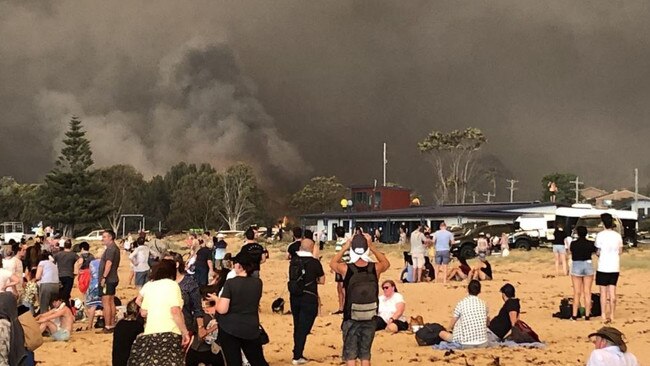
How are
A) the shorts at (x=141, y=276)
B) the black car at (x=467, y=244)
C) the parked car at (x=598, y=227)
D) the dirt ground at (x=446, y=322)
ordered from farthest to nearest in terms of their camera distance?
the black car at (x=467, y=244) → the parked car at (x=598, y=227) → the shorts at (x=141, y=276) → the dirt ground at (x=446, y=322)

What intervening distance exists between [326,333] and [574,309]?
188 inches

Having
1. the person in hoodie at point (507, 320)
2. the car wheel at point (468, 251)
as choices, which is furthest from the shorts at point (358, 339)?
the car wheel at point (468, 251)

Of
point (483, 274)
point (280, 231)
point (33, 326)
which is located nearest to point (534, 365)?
point (33, 326)

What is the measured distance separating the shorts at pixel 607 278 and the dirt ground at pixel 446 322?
0.75m

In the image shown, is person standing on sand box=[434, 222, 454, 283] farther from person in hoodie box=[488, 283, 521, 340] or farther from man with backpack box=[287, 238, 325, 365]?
man with backpack box=[287, 238, 325, 365]

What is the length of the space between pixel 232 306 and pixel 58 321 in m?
6.91

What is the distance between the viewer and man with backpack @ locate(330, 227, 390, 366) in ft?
27.7

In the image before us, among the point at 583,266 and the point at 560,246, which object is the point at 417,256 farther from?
the point at 583,266

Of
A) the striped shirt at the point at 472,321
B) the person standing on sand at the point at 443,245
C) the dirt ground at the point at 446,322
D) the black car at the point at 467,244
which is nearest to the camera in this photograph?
the dirt ground at the point at 446,322

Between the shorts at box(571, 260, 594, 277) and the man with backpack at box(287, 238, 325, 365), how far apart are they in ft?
19.3

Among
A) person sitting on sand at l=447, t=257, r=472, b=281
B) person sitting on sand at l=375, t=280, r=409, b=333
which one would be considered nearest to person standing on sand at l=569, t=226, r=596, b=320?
person sitting on sand at l=375, t=280, r=409, b=333

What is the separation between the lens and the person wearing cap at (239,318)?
774cm

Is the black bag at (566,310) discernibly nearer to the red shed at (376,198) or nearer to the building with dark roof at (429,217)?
the building with dark roof at (429,217)

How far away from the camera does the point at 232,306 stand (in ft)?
25.4
